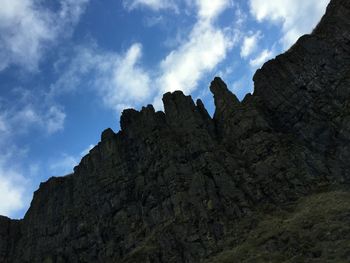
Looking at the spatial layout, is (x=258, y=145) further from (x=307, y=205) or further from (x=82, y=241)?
(x=82, y=241)

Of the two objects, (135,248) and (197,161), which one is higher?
(197,161)

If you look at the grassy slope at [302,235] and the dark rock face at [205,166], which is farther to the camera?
the dark rock face at [205,166]

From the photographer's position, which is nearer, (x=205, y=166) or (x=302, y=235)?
(x=302, y=235)

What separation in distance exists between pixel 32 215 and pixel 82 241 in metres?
22.8

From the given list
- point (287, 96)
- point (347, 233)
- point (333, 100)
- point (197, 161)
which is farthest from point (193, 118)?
point (347, 233)

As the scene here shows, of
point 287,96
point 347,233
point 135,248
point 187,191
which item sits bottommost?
point 347,233

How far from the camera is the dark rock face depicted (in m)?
62.3

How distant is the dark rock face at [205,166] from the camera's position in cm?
6234

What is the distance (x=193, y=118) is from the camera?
268ft

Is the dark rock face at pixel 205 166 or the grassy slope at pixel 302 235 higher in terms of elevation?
the dark rock face at pixel 205 166

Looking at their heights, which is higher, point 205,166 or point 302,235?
point 205,166

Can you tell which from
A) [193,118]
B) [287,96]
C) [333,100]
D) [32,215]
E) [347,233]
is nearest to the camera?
[347,233]

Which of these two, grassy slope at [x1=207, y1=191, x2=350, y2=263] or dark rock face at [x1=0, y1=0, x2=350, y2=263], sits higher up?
dark rock face at [x1=0, y1=0, x2=350, y2=263]

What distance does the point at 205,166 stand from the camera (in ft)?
232
